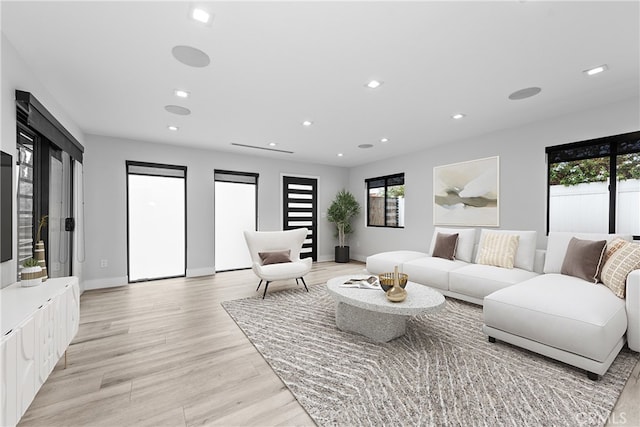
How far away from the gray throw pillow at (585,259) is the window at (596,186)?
0.78 m

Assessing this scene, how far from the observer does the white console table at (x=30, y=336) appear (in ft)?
4.18

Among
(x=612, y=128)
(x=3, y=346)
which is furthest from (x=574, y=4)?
(x=3, y=346)

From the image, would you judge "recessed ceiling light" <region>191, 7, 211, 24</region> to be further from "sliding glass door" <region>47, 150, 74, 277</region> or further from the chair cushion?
the chair cushion

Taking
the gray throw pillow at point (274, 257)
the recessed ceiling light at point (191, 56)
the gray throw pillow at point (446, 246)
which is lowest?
the gray throw pillow at point (274, 257)

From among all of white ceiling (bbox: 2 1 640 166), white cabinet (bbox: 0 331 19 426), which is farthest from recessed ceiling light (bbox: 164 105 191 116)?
white cabinet (bbox: 0 331 19 426)

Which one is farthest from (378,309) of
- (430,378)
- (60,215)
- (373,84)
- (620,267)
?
(60,215)

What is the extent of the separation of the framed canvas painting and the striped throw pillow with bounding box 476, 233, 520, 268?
1.88 feet

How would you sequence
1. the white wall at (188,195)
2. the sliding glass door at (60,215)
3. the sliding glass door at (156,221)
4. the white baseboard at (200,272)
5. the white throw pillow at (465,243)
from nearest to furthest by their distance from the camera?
the sliding glass door at (60,215)
the white throw pillow at (465,243)
the white wall at (188,195)
the sliding glass door at (156,221)
the white baseboard at (200,272)

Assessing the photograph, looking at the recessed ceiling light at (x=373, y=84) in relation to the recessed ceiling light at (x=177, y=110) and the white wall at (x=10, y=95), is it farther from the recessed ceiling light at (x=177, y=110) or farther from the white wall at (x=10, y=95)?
the white wall at (x=10, y=95)

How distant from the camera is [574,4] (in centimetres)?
172

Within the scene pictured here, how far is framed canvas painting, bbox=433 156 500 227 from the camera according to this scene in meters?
4.37

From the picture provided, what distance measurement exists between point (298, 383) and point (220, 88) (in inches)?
111

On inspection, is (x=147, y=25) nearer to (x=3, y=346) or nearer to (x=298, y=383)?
(x=3, y=346)

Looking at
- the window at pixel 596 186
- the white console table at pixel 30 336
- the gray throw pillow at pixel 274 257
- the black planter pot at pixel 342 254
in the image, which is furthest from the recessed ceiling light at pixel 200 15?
the black planter pot at pixel 342 254
